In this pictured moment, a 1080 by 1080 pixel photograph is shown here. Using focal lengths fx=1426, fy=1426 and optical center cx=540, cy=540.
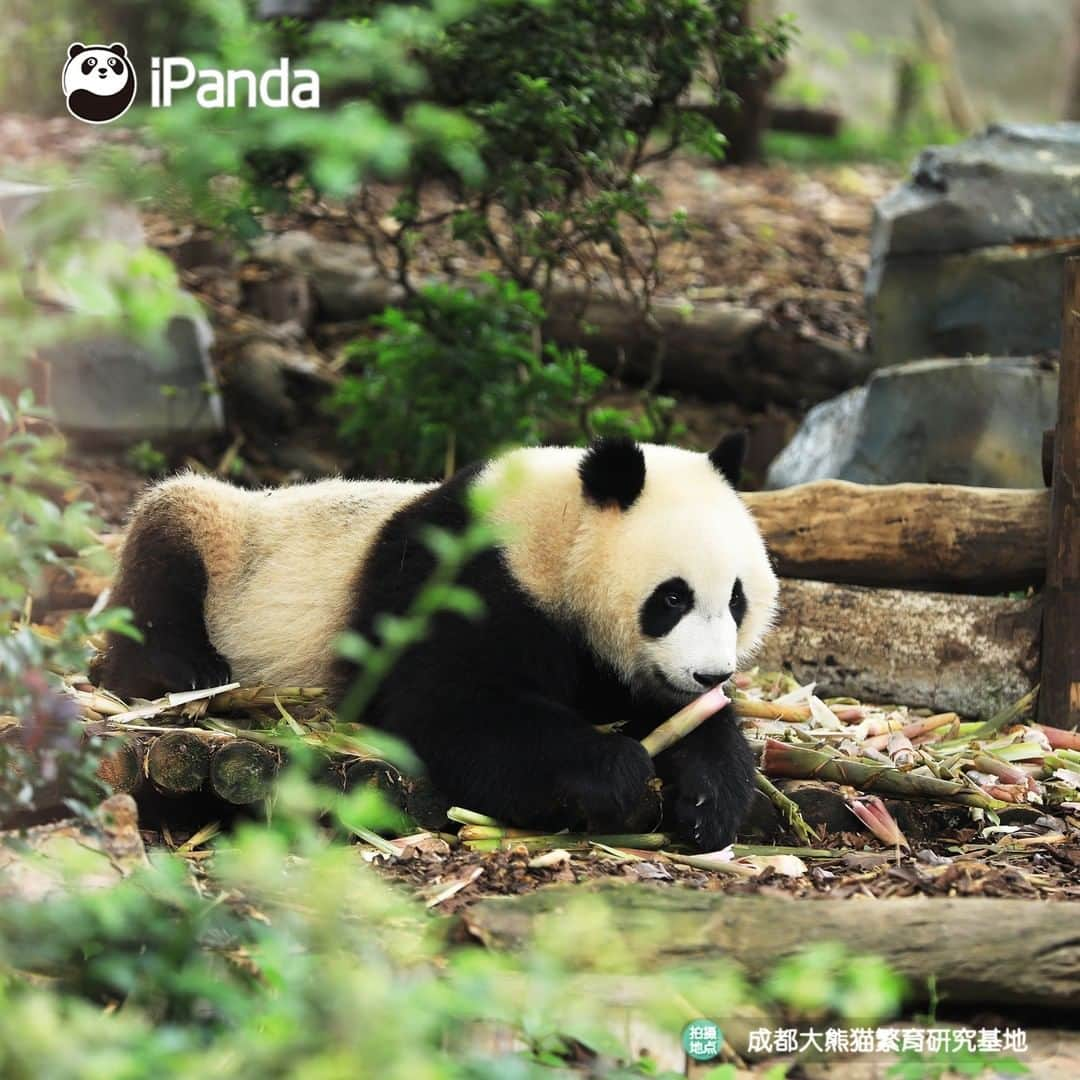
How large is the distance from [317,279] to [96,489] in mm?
2672

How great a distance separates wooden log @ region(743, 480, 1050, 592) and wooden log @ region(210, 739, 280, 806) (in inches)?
106

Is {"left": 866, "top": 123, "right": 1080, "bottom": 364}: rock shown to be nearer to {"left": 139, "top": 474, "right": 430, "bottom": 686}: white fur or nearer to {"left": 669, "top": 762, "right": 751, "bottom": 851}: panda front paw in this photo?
{"left": 139, "top": 474, "right": 430, "bottom": 686}: white fur

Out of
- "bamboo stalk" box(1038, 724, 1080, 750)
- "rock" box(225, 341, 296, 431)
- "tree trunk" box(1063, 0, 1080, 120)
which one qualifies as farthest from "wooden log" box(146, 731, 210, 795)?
"tree trunk" box(1063, 0, 1080, 120)

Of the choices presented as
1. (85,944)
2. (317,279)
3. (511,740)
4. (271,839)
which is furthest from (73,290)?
(317,279)

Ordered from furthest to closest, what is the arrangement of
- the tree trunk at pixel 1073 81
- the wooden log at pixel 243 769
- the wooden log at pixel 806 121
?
the wooden log at pixel 806 121 → the tree trunk at pixel 1073 81 → the wooden log at pixel 243 769

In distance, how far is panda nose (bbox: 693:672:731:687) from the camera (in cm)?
410

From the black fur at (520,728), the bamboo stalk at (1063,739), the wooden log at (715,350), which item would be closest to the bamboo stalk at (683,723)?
the black fur at (520,728)

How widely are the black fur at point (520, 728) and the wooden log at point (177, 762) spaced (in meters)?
0.56

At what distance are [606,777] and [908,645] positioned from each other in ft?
7.74

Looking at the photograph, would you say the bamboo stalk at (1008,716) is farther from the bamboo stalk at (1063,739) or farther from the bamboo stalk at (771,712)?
the bamboo stalk at (771,712)

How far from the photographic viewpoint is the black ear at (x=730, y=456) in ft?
15.1

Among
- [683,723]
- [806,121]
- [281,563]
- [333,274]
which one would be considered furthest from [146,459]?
[806,121]

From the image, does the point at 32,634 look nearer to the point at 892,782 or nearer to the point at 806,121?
the point at 892,782

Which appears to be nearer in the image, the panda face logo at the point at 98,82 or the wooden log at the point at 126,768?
the wooden log at the point at 126,768
